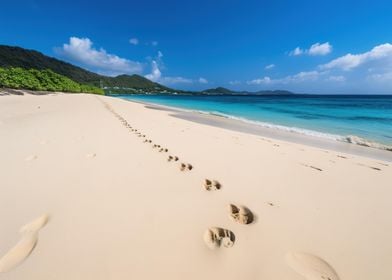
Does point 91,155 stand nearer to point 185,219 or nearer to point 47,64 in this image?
point 185,219

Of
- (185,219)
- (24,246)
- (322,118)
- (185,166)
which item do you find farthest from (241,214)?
(322,118)

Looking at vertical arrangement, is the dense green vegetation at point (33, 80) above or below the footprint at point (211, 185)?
above

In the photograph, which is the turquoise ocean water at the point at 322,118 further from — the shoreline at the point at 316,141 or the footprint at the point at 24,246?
the footprint at the point at 24,246

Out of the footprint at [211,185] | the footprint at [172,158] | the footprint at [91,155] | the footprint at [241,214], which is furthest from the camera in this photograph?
the footprint at [172,158]

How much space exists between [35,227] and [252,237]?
5.82ft

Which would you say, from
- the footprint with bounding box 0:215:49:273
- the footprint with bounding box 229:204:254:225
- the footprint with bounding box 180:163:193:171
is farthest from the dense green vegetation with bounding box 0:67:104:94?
the footprint with bounding box 229:204:254:225

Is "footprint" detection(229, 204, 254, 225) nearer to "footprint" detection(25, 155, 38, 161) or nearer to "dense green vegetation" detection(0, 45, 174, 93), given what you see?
"footprint" detection(25, 155, 38, 161)

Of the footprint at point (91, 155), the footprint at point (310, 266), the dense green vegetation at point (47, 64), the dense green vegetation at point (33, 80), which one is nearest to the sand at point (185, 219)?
the footprint at point (310, 266)

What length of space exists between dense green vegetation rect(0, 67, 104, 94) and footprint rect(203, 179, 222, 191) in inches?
989

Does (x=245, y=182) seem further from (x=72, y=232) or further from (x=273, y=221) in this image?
(x=72, y=232)

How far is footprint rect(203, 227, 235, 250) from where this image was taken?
155cm

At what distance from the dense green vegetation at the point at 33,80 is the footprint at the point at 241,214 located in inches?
1012

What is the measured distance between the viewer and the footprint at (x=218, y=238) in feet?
5.10

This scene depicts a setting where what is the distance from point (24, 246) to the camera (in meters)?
1.38
